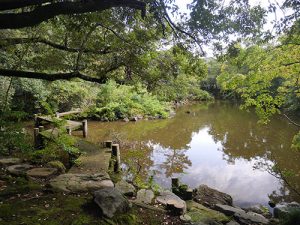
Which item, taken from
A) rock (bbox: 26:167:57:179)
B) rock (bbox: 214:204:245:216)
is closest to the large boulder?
rock (bbox: 26:167:57:179)

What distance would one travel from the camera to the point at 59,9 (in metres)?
3.92

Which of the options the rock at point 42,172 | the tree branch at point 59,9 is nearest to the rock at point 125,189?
the rock at point 42,172

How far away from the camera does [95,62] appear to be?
7340 mm

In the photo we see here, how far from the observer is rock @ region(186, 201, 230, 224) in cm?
536

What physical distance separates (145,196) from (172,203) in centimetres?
62

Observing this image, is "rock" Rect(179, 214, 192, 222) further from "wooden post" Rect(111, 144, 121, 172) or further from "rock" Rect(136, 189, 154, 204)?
"wooden post" Rect(111, 144, 121, 172)

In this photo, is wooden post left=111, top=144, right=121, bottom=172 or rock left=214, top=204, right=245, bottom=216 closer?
rock left=214, top=204, right=245, bottom=216

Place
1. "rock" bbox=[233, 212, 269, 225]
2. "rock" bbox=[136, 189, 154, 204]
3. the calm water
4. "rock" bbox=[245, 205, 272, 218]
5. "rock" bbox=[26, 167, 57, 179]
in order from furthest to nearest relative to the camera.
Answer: the calm water, "rock" bbox=[245, 205, 272, 218], "rock" bbox=[26, 167, 57, 179], "rock" bbox=[233, 212, 269, 225], "rock" bbox=[136, 189, 154, 204]

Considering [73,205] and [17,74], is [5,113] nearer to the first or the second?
[17,74]

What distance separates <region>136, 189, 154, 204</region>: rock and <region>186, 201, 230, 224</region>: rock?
78cm

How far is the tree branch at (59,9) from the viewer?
3.87 metres

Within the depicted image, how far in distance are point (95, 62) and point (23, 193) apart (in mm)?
3797

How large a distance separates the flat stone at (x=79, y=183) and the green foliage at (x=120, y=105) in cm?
1468

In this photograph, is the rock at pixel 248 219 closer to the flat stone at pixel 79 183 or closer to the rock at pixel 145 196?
the rock at pixel 145 196
